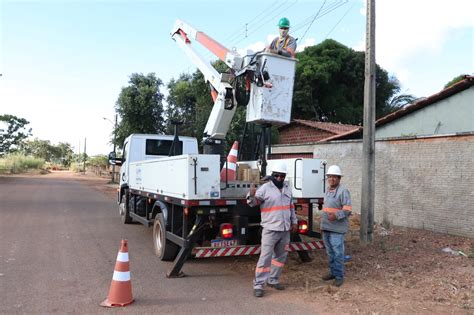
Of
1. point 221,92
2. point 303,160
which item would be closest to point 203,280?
point 303,160

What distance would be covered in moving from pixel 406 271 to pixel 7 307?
18.4ft

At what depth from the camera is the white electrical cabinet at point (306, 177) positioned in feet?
21.7

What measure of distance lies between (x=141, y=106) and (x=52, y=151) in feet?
297

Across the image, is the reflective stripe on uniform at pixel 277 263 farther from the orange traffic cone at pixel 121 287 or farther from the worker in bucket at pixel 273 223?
the orange traffic cone at pixel 121 287

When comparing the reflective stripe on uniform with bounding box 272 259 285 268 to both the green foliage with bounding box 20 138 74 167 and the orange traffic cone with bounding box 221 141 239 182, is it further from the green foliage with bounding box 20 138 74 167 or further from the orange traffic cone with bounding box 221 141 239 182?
the green foliage with bounding box 20 138 74 167

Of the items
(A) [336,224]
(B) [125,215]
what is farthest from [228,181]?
(B) [125,215]

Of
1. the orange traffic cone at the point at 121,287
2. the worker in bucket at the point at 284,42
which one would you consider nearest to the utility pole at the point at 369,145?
the worker in bucket at the point at 284,42

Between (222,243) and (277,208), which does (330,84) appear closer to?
(222,243)

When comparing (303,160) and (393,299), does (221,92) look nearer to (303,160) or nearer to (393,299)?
(303,160)

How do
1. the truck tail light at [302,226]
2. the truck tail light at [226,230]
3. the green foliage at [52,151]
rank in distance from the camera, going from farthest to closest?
the green foliage at [52,151] → the truck tail light at [302,226] → the truck tail light at [226,230]

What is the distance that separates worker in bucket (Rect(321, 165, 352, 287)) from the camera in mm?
5832

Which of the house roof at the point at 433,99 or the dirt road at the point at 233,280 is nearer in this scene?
the dirt road at the point at 233,280

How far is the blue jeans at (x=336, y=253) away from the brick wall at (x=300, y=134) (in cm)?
1300

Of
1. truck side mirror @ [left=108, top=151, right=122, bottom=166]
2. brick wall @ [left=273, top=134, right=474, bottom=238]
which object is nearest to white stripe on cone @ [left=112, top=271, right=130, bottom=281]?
brick wall @ [left=273, top=134, right=474, bottom=238]
